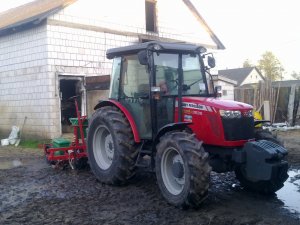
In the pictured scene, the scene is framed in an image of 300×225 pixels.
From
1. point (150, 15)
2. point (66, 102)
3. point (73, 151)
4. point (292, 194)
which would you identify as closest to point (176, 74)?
point (292, 194)

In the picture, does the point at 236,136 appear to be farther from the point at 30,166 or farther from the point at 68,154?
the point at 30,166

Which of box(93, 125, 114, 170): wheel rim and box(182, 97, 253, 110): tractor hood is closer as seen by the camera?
box(182, 97, 253, 110): tractor hood

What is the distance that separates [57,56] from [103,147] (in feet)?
20.8

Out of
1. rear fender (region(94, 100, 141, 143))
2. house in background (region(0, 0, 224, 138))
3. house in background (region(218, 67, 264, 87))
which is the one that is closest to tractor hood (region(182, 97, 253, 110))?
rear fender (region(94, 100, 141, 143))

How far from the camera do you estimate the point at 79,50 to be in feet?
44.6

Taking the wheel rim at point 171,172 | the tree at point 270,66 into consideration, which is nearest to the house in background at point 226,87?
the wheel rim at point 171,172

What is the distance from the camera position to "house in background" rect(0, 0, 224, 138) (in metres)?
12.9

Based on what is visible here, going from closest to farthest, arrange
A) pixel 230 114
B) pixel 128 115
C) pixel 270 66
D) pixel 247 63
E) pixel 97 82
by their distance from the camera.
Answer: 1. pixel 230 114
2. pixel 128 115
3. pixel 97 82
4. pixel 270 66
5. pixel 247 63

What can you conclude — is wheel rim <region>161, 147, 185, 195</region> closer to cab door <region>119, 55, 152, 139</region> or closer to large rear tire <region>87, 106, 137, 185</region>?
cab door <region>119, 55, 152, 139</region>

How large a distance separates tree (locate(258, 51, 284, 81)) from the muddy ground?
54.0 metres

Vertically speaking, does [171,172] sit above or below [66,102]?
below

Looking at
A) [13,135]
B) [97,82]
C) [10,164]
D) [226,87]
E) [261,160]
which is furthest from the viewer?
[226,87]

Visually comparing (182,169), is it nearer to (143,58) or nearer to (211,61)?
(143,58)

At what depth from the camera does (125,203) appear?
19.3ft
